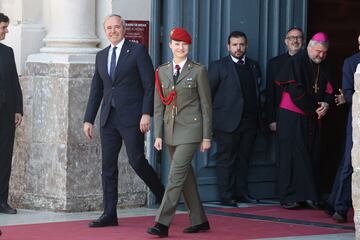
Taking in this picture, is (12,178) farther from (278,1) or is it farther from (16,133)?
(278,1)

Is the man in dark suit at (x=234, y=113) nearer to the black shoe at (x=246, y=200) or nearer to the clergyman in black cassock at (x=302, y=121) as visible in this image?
the black shoe at (x=246, y=200)

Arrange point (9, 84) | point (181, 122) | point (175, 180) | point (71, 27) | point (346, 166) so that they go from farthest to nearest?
1. point (71, 27)
2. point (9, 84)
3. point (346, 166)
4. point (181, 122)
5. point (175, 180)

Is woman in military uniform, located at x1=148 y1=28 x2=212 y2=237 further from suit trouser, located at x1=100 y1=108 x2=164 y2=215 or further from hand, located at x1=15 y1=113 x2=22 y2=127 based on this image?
hand, located at x1=15 y1=113 x2=22 y2=127

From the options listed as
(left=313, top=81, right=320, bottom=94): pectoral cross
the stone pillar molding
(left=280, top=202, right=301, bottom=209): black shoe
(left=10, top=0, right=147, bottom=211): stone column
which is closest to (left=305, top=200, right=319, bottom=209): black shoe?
(left=280, top=202, right=301, bottom=209): black shoe

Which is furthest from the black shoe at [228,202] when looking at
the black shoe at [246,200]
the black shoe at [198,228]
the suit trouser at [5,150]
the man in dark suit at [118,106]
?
the suit trouser at [5,150]

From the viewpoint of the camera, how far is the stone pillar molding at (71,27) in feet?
39.1

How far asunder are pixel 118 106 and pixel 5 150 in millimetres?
1679

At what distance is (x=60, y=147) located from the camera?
38.5 feet

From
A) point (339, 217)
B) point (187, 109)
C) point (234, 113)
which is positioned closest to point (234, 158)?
point (234, 113)

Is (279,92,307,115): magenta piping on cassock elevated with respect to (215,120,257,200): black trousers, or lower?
elevated

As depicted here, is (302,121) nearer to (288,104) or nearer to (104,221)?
(288,104)

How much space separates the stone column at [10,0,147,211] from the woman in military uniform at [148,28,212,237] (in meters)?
1.66

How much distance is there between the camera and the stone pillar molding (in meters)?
11.9

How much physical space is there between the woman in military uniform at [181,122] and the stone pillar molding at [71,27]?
1830mm
